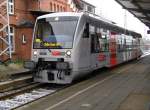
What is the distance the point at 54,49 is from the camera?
17.4 meters

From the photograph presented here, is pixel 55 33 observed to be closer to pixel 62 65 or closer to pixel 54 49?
pixel 54 49

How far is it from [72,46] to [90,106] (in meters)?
5.54

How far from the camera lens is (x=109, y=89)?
51.1ft

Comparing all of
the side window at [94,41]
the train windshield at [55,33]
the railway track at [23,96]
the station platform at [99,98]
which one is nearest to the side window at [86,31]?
the side window at [94,41]

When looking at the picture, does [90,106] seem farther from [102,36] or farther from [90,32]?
[102,36]

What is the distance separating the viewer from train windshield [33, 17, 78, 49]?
683 inches

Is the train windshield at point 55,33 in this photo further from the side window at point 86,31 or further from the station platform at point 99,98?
the station platform at point 99,98

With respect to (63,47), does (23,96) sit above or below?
below

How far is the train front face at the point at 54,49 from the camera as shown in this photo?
55.6ft

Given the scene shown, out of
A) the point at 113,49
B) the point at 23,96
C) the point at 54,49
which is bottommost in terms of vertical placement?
the point at 23,96

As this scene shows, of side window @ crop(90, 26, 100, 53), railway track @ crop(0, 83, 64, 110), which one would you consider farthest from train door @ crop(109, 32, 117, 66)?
railway track @ crop(0, 83, 64, 110)

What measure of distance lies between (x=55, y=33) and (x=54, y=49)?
0.73 metres

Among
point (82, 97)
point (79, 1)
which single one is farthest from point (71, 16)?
point (79, 1)

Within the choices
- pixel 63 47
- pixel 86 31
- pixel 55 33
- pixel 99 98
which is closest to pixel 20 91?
pixel 63 47
